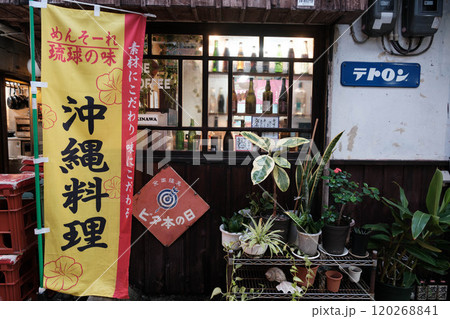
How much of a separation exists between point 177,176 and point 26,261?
216 cm

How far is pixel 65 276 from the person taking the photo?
137 inches

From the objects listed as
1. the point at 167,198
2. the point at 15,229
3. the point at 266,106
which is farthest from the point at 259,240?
the point at 15,229

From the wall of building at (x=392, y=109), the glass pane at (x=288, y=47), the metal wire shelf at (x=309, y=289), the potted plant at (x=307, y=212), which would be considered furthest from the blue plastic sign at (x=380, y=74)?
the metal wire shelf at (x=309, y=289)

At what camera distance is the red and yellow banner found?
3.27m

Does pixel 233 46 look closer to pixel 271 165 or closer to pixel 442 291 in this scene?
pixel 271 165

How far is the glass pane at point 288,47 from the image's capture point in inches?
168

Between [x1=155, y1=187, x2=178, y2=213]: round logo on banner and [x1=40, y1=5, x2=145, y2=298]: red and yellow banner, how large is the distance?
0.70m

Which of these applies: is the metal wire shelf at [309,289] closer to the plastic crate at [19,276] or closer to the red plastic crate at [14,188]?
the plastic crate at [19,276]

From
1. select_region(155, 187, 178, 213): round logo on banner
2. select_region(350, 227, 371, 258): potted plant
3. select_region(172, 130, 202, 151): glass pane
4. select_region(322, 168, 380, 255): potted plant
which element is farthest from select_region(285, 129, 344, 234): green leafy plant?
select_region(155, 187, 178, 213): round logo on banner

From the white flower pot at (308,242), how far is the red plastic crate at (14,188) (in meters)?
3.24

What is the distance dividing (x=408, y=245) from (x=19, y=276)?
4639 mm

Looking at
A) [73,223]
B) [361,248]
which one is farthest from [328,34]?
[73,223]

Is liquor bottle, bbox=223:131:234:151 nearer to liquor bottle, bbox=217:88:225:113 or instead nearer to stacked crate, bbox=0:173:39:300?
liquor bottle, bbox=217:88:225:113

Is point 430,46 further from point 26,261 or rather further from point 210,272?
point 26,261
